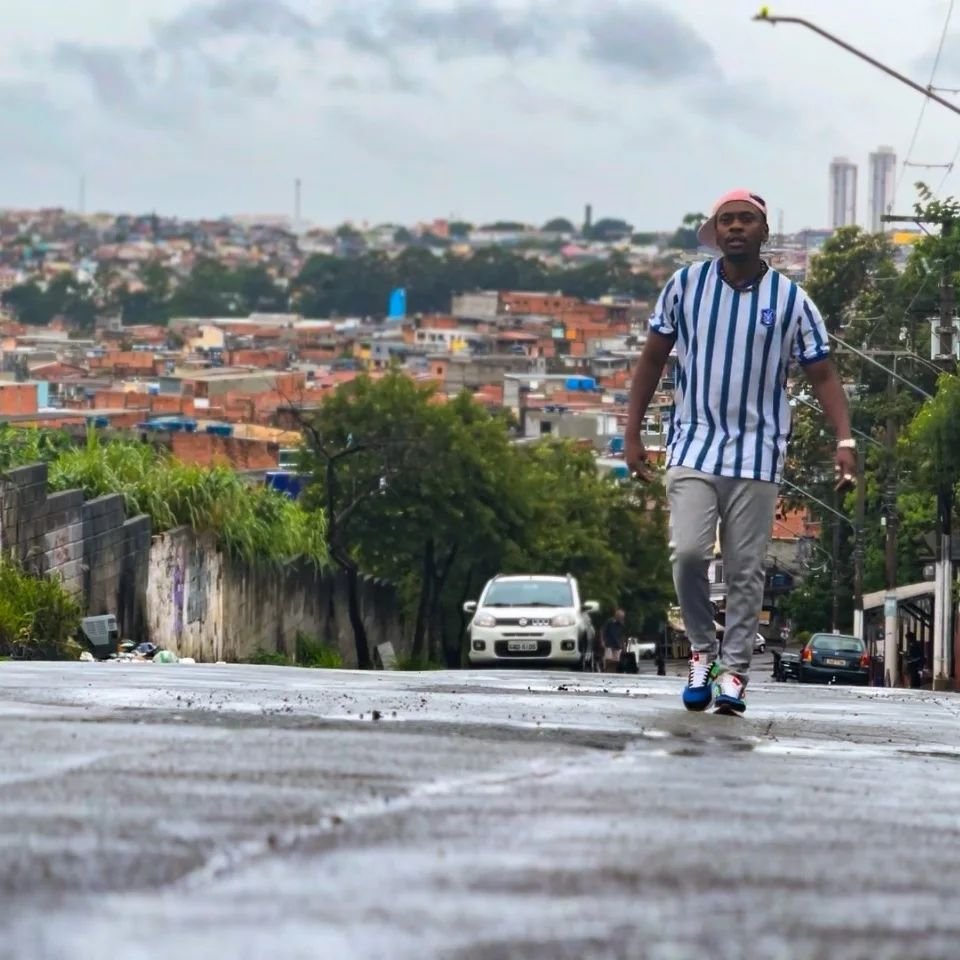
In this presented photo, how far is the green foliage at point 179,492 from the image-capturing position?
30969mm

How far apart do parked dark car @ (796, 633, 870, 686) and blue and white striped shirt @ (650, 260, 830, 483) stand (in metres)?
38.9

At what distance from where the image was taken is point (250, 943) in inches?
165

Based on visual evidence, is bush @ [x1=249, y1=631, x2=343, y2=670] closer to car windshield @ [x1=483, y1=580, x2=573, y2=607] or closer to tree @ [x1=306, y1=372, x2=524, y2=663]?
car windshield @ [x1=483, y1=580, x2=573, y2=607]

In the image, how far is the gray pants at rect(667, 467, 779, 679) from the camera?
33.7ft

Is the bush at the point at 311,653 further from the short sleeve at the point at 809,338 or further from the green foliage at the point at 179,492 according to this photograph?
the short sleeve at the point at 809,338

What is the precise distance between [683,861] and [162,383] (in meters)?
165

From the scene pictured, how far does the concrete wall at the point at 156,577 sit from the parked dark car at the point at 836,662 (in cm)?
959

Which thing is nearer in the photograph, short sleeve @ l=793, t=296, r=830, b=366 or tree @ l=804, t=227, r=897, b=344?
short sleeve @ l=793, t=296, r=830, b=366

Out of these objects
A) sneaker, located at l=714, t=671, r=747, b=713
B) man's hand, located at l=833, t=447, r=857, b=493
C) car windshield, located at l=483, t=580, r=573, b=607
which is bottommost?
sneaker, located at l=714, t=671, r=747, b=713

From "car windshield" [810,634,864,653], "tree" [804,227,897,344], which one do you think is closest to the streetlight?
"car windshield" [810,634,864,653]

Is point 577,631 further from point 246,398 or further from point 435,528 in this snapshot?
point 246,398

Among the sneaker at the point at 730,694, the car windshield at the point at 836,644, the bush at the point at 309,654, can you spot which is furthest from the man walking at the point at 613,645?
the sneaker at the point at 730,694

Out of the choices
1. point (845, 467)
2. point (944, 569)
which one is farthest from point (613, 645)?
point (845, 467)

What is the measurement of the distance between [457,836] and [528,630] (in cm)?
2650
